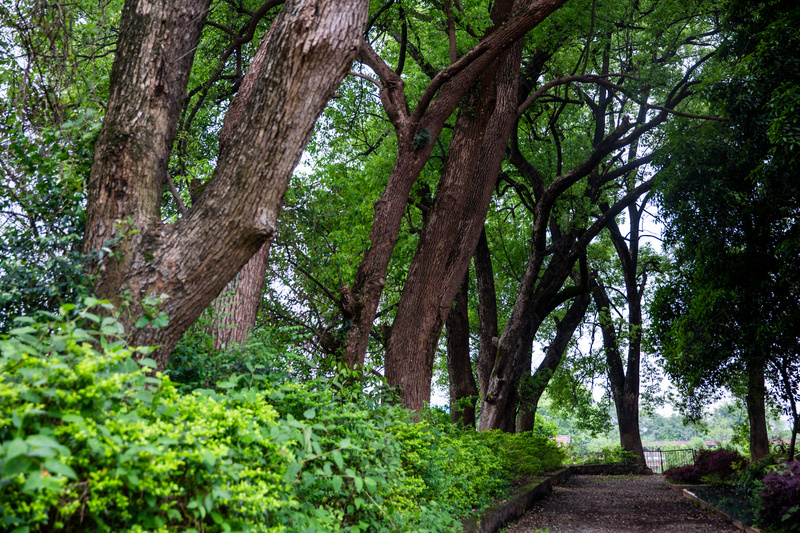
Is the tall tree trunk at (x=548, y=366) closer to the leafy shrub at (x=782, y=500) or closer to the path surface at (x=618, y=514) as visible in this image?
the path surface at (x=618, y=514)

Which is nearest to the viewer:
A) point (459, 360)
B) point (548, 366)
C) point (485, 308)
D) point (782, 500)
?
point (782, 500)

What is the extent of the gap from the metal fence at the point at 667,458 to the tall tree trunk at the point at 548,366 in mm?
10289

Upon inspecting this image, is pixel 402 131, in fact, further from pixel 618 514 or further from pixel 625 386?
pixel 625 386

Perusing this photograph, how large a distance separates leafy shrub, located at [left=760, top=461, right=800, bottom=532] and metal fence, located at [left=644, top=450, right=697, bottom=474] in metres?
21.3

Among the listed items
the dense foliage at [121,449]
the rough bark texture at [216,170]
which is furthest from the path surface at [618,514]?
the dense foliage at [121,449]

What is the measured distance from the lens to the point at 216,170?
396 centimetres

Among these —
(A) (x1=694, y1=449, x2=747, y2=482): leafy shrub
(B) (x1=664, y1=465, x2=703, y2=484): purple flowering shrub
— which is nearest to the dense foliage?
(A) (x1=694, y1=449, x2=747, y2=482): leafy shrub

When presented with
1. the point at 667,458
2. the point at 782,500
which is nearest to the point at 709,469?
the point at 782,500

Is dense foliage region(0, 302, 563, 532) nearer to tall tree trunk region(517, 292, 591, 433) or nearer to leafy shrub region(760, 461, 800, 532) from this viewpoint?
leafy shrub region(760, 461, 800, 532)

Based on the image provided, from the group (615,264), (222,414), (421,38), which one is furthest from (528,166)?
(222,414)

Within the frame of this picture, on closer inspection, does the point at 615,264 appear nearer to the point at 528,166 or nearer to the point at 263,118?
the point at 528,166

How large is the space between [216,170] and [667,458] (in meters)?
30.6

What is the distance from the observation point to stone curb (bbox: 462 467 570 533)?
6056mm

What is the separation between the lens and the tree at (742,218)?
9.61 m
